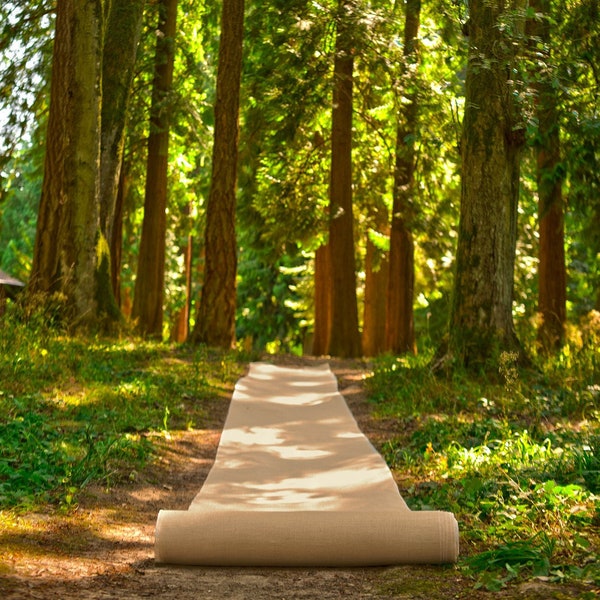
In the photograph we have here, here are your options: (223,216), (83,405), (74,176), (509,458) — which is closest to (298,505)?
(509,458)

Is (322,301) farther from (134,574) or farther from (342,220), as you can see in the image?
(134,574)

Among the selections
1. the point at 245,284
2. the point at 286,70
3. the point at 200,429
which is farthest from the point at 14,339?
the point at 245,284

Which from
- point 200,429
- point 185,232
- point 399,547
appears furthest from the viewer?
point 185,232

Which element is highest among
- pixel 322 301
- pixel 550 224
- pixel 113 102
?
pixel 113 102

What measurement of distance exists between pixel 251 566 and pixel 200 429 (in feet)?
16.7

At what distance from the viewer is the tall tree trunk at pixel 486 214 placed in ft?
41.2

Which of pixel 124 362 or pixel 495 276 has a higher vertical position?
pixel 495 276

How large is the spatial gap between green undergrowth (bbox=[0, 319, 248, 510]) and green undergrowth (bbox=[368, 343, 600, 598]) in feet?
7.92

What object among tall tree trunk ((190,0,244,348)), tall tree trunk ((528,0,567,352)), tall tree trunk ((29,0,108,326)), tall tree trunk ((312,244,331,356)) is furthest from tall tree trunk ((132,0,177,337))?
tall tree trunk ((528,0,567,352))

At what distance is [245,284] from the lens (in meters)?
40.1

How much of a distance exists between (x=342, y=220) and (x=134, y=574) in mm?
15855

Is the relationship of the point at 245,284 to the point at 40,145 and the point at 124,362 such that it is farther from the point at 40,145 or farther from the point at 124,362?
the point at 124,362

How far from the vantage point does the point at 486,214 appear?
12.7 meters

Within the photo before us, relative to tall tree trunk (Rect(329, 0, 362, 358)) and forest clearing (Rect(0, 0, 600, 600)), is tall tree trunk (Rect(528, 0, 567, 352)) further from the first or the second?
tall tree trunk (Rect(329, 0, 362, 358))
